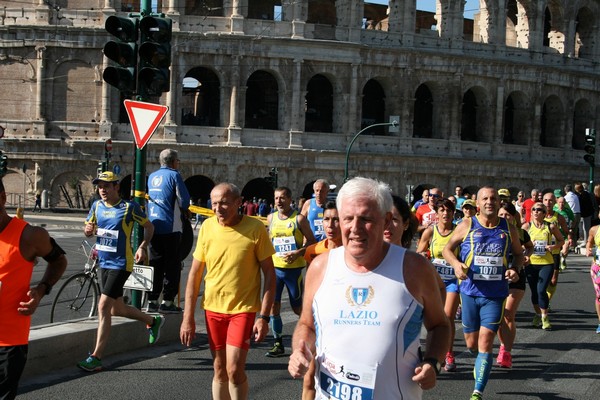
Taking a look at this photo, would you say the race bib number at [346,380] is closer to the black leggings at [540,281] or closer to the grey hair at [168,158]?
the grey hair at [168,158]

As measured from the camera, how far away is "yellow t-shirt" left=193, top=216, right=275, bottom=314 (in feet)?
20.5

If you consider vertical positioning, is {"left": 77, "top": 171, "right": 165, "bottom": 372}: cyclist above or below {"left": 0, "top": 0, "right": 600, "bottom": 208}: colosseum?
below

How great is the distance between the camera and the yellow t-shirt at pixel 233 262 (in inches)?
246

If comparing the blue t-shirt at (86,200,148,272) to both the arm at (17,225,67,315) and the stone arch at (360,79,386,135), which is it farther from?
the stone arch at (360,79,386,135)

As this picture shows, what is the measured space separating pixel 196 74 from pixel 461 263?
3380 centimetres

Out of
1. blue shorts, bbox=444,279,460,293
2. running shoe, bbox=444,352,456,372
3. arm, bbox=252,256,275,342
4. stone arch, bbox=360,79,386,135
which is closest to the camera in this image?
arm, bbox=252,256,275,342

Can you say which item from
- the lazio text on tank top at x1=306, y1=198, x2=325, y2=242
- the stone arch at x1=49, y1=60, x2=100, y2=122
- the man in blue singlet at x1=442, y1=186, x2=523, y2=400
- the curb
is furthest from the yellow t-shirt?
the stone arch at x1=49, y1=60, x2=100, y2=122

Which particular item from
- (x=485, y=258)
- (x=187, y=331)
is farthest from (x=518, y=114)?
(x=187, y=331)

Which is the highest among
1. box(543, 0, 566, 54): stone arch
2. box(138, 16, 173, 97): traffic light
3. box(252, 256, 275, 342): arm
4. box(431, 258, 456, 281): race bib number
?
box(543, 0, 566, 54): stone arch

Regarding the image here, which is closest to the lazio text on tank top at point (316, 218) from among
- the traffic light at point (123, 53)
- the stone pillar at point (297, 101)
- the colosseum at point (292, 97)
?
the traffic light at point (123, 53)

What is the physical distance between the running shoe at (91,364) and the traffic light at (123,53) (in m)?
3.10

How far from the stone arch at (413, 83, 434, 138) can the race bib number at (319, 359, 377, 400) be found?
→ 133 feet

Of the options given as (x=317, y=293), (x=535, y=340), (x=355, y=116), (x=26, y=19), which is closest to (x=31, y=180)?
(x=26, y=19)

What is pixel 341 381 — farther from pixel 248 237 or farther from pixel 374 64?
pixel 374 64
